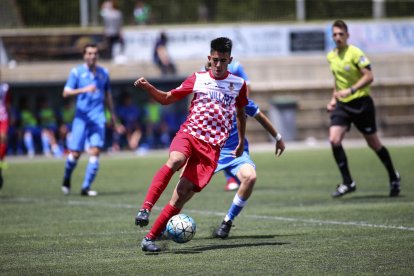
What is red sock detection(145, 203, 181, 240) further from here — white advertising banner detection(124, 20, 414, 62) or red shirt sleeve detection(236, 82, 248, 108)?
white advertising banner detection(124, 20, 414, 62)

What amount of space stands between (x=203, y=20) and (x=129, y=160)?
381 inches

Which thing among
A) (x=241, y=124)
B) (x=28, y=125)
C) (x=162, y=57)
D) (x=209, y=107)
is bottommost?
(x=28, y=125)

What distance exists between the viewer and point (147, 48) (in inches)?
1218

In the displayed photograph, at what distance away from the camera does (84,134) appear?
14492 mm

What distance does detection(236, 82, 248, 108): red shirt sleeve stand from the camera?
8438mm

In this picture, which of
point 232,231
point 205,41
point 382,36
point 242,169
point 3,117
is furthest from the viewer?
point 382,36

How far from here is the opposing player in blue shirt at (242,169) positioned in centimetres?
889

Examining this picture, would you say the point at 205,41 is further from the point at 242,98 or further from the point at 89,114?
the point at 242,98

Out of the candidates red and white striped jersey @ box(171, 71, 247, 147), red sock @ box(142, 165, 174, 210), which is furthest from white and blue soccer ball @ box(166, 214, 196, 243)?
red and white striped jersey @ box(171, 71, 247, 147)

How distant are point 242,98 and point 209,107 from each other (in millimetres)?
425

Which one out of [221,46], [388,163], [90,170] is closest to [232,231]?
[221,46]

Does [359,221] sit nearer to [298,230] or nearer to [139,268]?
[298,230]

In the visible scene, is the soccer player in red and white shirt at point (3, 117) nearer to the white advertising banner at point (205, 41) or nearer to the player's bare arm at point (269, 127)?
the player's bare arm at point (269, 127)

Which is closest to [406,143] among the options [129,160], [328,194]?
[129,160]
